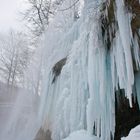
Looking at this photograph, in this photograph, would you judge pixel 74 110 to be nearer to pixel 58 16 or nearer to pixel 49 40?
pixel 49 40

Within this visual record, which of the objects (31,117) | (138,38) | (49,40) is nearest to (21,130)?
(31,117)

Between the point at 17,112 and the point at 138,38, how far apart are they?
1030 cm

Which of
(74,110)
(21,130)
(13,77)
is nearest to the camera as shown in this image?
(74,110)

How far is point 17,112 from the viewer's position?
46.4 ft

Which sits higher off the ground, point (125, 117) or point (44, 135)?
point (125, 117)

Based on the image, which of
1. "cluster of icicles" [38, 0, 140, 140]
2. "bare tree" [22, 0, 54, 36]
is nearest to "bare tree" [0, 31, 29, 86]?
"bare tree" [22, 0, 54, 36]

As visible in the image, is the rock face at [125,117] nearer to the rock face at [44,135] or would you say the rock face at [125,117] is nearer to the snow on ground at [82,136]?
the snow on ground at [82,136]

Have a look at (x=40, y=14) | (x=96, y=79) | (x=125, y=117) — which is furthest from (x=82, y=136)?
(x=40, y=14)

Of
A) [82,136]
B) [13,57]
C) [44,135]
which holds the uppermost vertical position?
[13,57]

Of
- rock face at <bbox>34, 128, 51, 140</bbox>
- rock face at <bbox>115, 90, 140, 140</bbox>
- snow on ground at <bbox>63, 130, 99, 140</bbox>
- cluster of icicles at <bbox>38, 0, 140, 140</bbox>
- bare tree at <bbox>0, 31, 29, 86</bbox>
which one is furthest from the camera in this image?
bare tree at <bbox>0, 31, 29, 86</bbox>

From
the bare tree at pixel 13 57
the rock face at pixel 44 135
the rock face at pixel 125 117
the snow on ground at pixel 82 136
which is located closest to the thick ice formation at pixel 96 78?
the snow on ground at pixel 82 136

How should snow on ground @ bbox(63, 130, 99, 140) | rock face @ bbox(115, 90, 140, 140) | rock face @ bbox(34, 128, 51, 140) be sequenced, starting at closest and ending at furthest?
snow on ground @ bbox(63, 130, 99, 140)
rock face @ bbox(115, 90, 140, 140)
rock face @ bbox(34, 128, 51, 140)

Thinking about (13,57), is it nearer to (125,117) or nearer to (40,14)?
(40,14)

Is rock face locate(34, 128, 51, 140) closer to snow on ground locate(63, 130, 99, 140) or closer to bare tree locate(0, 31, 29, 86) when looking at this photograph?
snow on ground locate(63, 130, 99, 140)
